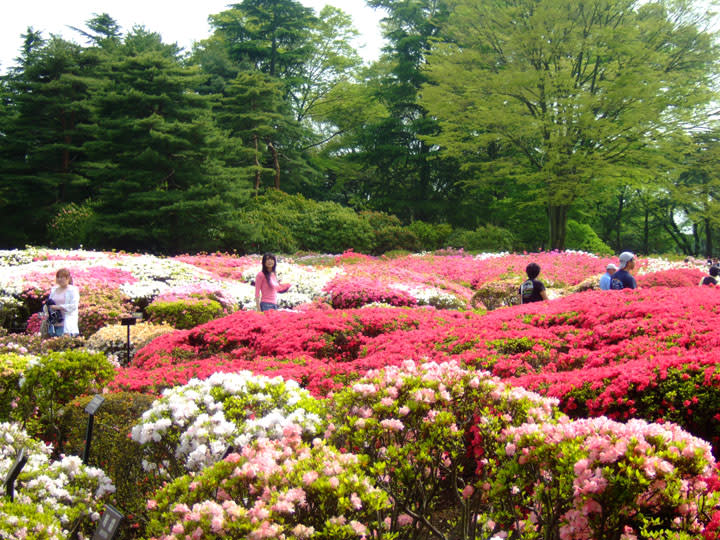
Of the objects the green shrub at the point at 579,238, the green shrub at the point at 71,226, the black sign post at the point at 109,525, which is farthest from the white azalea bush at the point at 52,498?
the green shrub at the point at 579,238

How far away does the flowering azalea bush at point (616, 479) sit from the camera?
1.99 m

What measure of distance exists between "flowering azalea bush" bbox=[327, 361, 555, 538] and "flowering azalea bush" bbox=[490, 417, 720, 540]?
0.38 metres

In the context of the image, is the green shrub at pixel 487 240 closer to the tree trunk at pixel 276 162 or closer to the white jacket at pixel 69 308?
the tree trunk at pixel 276 162

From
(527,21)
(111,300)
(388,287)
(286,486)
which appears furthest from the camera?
(527,21)

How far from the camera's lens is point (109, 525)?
236 centimetres

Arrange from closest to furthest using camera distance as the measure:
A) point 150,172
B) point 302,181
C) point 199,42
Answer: point 150,172
point 302,181
point 199,42

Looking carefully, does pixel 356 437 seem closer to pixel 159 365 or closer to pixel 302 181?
pixel 159 365

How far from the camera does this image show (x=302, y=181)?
36.1m

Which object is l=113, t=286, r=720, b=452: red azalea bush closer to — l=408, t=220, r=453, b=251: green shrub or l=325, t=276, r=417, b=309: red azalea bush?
l=325, t=276, r=417, b=309: red azalea bush

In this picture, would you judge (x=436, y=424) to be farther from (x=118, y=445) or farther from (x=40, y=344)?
(x=40, y=344)

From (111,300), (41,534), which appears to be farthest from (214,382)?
(111,300)

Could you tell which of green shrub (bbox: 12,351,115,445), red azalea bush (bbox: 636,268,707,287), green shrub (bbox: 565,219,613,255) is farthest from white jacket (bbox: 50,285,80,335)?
green shrub (bbox: 565,219,613,255)

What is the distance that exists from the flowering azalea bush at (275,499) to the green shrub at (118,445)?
3.89ft

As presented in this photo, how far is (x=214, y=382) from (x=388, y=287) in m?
8.91
